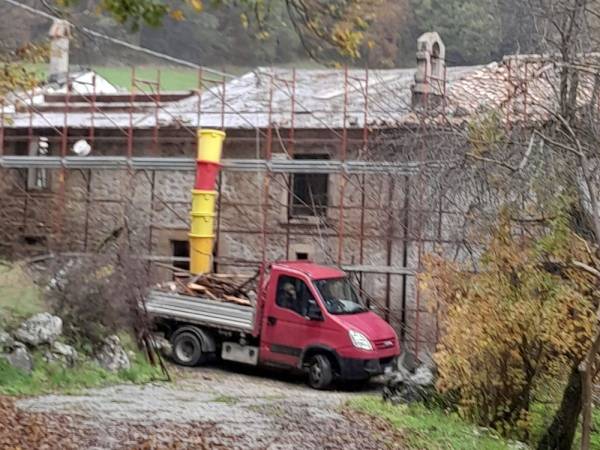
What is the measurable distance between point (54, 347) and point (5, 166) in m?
10.9

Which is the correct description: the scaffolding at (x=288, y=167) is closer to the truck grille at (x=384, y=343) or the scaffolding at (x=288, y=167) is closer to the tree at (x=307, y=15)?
the truck grille at (x=384, y=343)

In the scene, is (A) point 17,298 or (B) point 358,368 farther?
(B) point 358,368

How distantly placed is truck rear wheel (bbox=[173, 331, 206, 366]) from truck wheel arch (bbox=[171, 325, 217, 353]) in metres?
0.05

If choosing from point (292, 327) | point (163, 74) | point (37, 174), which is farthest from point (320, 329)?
point (163, 74)

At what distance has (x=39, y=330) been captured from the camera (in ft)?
45.8

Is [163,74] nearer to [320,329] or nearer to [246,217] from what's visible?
[246,217]

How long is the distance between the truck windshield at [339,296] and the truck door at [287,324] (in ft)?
0.99

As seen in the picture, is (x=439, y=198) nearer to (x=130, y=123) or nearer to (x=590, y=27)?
(x=590, y=27)

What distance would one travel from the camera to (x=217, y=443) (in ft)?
29.9

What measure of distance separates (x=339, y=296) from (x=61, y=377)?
20.0ft

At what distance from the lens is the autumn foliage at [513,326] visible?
36.0ft

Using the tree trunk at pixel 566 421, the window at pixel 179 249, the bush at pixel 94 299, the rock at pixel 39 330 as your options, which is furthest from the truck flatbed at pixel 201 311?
the tree trunk at pixel 566 421

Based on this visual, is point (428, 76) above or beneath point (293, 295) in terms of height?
above

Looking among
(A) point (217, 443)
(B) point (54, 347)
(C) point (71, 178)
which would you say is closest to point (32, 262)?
(C) point (71, 178)
